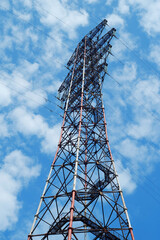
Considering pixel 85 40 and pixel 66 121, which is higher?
pixel 85 40

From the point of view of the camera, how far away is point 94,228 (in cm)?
1711

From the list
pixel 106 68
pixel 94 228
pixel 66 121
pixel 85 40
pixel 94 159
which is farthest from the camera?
pixel 85 40

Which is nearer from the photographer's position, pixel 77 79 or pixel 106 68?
pixel 77 79

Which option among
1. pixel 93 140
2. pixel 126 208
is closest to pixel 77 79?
pixel 93 140

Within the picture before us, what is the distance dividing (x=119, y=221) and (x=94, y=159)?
668cm

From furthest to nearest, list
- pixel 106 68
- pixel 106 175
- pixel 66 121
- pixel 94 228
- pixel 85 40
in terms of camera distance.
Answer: pixel 85 40
pixel 106 68
pixel 66 121
pixel 106 175
pixel 94 228

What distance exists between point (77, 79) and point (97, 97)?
403 cm

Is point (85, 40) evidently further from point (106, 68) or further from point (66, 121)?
point (66, 121)

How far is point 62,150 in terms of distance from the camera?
2348 cm

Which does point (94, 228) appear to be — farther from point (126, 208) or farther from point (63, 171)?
point (63, 171)

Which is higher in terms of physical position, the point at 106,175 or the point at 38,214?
the point at 106,175

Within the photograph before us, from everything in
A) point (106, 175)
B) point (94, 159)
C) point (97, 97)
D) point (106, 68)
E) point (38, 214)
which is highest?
point (106, 68)

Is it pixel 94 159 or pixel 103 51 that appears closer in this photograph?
pixel 94 159

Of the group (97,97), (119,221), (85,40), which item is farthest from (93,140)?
(85,40)
